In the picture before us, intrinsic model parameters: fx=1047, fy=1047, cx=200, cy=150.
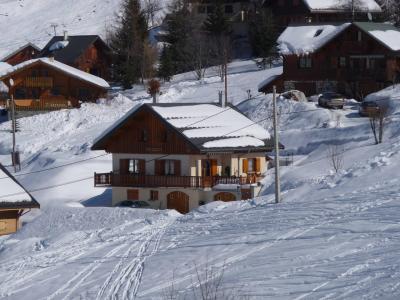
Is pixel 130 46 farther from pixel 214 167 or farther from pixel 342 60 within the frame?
pixel 214 167

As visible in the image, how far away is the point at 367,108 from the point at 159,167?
12969 millimetres

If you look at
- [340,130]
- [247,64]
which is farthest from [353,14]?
[340,130]

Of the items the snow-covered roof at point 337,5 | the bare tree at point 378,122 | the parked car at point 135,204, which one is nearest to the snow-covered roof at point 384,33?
the bare tree at point 378,122

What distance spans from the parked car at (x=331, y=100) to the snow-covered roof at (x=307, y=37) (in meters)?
6.29

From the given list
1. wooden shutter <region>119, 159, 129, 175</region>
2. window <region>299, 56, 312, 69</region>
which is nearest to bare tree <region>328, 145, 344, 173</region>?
wooden shutter <region>119, 159, 129, 175</region>

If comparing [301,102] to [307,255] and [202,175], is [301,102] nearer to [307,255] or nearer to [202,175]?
[202,175]

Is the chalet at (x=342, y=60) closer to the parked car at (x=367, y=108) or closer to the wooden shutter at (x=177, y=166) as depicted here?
the parked car at (x=367, y=108)

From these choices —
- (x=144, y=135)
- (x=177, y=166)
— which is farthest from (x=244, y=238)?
(x=144, y=135)

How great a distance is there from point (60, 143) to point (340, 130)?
17633mm

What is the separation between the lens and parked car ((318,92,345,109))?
54844 millimetres

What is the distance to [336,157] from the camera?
142ft

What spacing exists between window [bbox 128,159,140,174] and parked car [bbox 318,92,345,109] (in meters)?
13.8

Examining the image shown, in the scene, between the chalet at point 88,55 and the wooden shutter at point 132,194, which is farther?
the chalet at point 88,55

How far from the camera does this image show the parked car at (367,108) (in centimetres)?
5092
